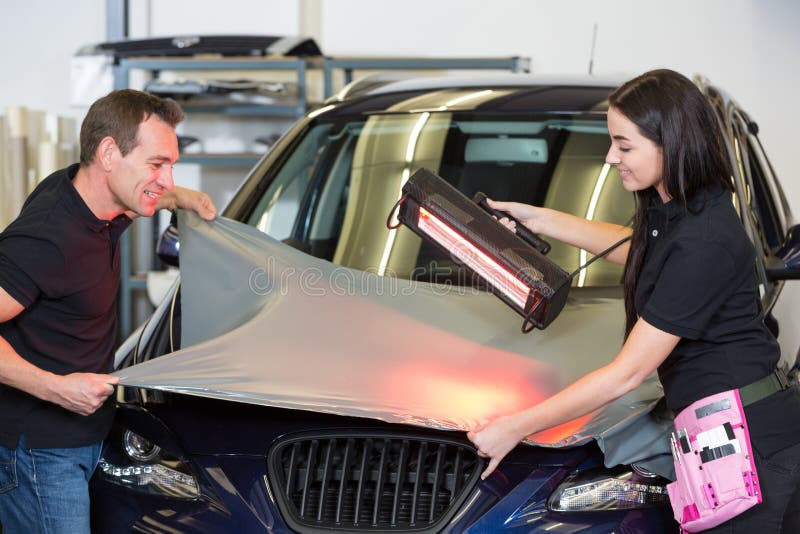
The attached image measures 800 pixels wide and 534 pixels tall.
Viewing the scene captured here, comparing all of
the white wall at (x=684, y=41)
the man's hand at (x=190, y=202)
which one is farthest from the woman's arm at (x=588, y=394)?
the white wall at (x=684, y=41)

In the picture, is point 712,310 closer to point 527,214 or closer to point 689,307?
point 689,307

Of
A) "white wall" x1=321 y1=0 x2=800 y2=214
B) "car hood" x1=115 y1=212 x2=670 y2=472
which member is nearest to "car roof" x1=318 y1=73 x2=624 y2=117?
"car hood" x1=115 y1=212 x2=670 y2=472

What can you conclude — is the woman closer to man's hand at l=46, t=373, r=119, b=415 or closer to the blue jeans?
man's hand at l=46, t=373, r=119, b=415

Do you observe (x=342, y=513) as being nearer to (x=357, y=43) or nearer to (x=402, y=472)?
(x=402, y=472)

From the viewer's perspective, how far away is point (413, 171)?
3422mm

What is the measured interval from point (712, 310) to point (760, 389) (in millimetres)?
193

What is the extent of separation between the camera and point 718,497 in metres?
1.95

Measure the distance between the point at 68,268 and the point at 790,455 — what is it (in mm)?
1514

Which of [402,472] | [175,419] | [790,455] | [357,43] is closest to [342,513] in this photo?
[402,472]

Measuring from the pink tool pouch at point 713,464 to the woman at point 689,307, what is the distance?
0.04 metres

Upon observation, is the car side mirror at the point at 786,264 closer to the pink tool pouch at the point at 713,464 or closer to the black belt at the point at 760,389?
the black belt at the point at 760,389

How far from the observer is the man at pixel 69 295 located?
218cm

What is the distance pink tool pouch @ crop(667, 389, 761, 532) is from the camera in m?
1.95

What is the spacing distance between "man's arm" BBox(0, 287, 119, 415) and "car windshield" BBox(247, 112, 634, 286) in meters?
1.13
